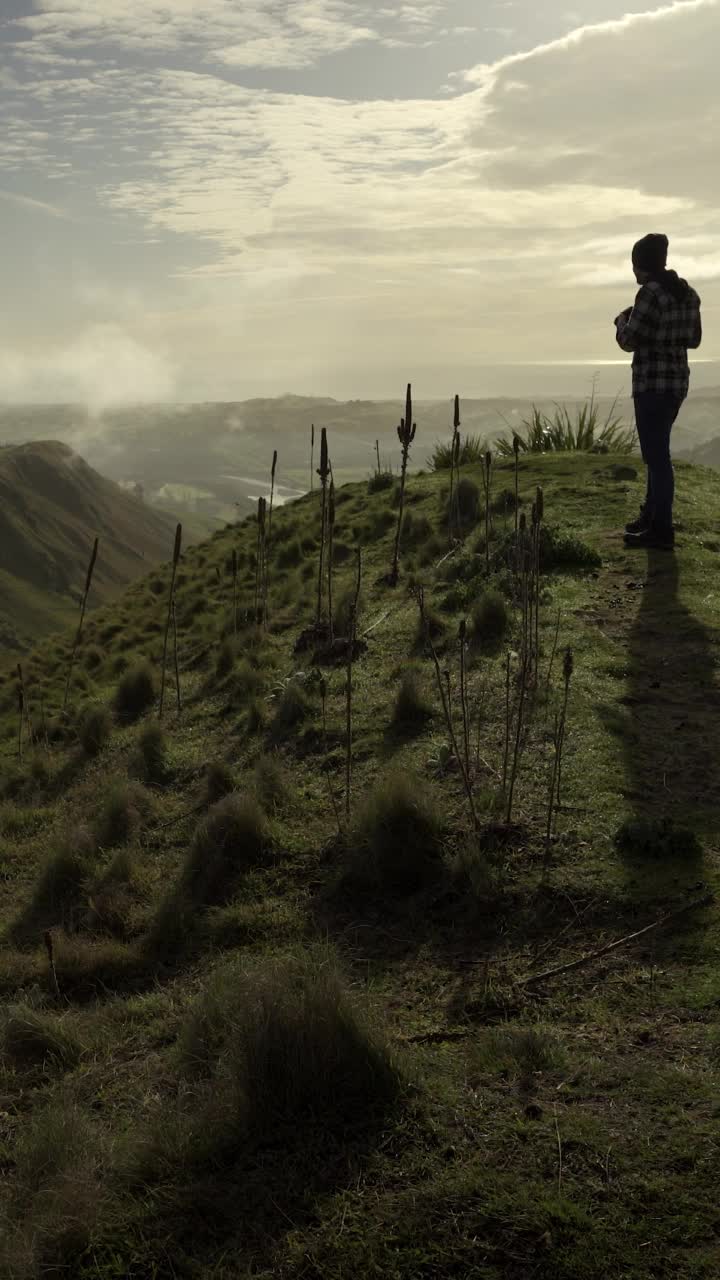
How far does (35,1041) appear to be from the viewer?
4125 mm

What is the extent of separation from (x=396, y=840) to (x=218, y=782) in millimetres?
2067

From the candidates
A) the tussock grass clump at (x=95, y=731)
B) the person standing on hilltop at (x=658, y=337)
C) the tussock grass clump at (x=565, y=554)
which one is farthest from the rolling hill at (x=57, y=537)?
the person standing on hilltop at (x=658, y=337)

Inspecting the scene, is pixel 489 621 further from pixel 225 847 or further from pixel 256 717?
pixel 225 847

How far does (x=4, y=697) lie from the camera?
13234 millimetres

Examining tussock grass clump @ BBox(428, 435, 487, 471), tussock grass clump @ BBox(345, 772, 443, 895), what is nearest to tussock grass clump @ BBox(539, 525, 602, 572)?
tussock grass clump @ BBox(345, 772, 443, 895)

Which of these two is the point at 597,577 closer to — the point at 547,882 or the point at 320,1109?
the point at 547,882

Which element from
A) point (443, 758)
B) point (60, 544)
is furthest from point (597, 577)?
point (60, 544)

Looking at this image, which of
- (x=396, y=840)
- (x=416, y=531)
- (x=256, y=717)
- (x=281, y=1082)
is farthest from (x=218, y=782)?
(x=416, y=531)

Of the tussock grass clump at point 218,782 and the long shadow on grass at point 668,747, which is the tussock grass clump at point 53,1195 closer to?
the long shadow on grass at point 668,747

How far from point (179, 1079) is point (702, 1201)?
1.81m

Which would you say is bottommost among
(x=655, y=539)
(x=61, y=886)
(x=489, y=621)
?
(x=61, y=886)

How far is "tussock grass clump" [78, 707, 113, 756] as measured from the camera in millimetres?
8898

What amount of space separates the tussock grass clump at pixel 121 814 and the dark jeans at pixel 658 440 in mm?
5262

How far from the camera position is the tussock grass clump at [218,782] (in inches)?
263
